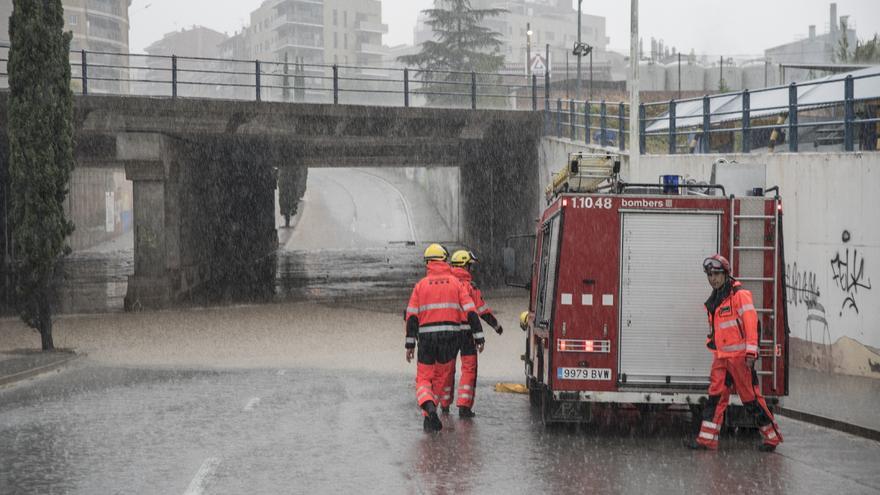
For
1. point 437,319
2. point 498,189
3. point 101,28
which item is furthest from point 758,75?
point 437,319

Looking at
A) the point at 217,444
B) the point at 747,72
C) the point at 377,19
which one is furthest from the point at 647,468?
the point at 377,19

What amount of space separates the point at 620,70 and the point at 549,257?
447 ft

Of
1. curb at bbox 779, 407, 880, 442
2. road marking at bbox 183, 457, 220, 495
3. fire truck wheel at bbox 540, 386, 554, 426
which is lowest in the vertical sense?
curb at bbox 779, 407, 880, 442

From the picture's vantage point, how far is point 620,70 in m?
144

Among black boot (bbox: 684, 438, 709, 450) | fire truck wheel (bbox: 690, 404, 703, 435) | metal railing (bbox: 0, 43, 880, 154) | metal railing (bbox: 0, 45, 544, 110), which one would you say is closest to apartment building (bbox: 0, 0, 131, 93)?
metal railing (bbox: 0, 45, 544, 110)

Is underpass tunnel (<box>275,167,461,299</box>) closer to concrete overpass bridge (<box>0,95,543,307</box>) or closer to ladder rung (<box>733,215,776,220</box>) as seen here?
concrete overpass bridge (<box>0,95,543,307</box>)

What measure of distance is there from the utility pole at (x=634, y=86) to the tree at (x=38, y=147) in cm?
1117

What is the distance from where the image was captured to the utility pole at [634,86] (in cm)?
2284

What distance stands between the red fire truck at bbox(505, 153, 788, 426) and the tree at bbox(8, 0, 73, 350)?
12.5 m

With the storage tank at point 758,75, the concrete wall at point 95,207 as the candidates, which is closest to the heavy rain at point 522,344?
the concrete wall at point 95,207

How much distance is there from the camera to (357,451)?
10305mm

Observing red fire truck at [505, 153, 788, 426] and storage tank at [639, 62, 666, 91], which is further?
storage tank at [639, 62, 666, 91]

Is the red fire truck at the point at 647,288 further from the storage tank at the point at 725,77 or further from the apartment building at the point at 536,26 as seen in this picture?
the apartment building at the point at 536,26

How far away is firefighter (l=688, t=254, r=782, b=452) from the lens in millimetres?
10172
